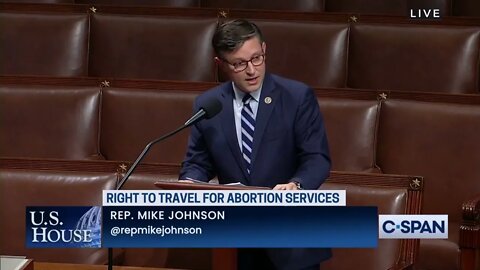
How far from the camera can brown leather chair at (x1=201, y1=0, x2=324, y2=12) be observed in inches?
35.8

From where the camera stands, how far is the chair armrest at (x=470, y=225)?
0.60 m

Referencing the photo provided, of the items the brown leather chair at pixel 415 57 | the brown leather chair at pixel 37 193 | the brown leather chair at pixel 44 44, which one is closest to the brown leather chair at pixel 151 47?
the brown leather chair at pixel 44 44

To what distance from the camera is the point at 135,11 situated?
0.84 m

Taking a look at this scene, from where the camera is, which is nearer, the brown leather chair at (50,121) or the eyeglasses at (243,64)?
the eyeglasses at (243,64)

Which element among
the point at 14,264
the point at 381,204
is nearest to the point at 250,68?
the point at 381,204

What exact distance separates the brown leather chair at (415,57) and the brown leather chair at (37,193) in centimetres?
31

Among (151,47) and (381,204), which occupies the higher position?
(151,47)

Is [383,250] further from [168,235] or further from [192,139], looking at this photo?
[168,235]

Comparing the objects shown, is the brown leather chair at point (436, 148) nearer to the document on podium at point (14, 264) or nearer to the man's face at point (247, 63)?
the man's face at point (247, 63)

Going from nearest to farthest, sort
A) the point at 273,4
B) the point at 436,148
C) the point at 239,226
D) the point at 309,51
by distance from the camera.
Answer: the point at 239,226 → the point at 436,148 → the point at 309,51 → the point at 273,4

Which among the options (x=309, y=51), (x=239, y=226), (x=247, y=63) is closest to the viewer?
(x=239, y=226)

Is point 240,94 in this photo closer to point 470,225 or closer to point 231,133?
point 231,133

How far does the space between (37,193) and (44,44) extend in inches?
11.1

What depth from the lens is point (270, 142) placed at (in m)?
0.53
